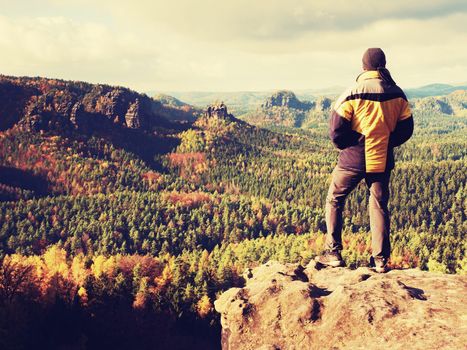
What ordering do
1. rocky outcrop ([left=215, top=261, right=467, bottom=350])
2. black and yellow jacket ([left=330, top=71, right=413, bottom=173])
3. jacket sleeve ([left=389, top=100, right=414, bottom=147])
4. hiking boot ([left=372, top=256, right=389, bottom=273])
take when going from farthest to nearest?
1. hiking boot ([left=372, top=256, right=389, bottom=273])
2. jacket sleeve ([left=389, top=100, right=414, bottom=147])
3. black and yellow jacket ([left=330, top=71, right=413, bottom=173])
4. rocky outcrop ([left=215, top=261, right=467, bottom=350])

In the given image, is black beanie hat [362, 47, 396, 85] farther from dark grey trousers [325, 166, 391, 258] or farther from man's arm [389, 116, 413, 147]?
dark grey trousers [325, 166, 391, 258]

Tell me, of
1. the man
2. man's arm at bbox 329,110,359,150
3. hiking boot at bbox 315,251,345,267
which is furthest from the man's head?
hiking boot at bbox 315,251,345,267

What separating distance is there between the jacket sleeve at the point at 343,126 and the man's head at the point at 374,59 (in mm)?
1644

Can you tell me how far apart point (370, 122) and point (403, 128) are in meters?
1.46

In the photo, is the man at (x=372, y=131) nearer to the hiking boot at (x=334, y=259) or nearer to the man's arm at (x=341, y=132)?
the man's arm at (x=341, y=132)

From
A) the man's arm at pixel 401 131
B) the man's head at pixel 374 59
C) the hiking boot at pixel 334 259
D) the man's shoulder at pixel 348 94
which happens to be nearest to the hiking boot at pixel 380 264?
the hiking boot at pixel 334 259

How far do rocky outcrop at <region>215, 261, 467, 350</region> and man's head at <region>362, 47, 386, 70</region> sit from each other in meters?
7.93

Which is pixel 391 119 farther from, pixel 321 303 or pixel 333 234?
pixel 321 303

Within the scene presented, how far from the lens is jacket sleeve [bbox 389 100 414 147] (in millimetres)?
13156

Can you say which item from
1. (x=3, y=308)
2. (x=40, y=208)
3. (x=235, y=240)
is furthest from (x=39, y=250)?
(x=3, y=308)

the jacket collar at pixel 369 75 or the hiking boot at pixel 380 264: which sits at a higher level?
the jacket collar at pixel 369 75

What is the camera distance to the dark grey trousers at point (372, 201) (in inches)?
540

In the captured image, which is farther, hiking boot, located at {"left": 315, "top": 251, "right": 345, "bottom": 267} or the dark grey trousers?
hiking boot, located at {"left": 315, "top": 251, "right": 345, "bottom": 267}

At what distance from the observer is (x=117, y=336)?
6353 cm
